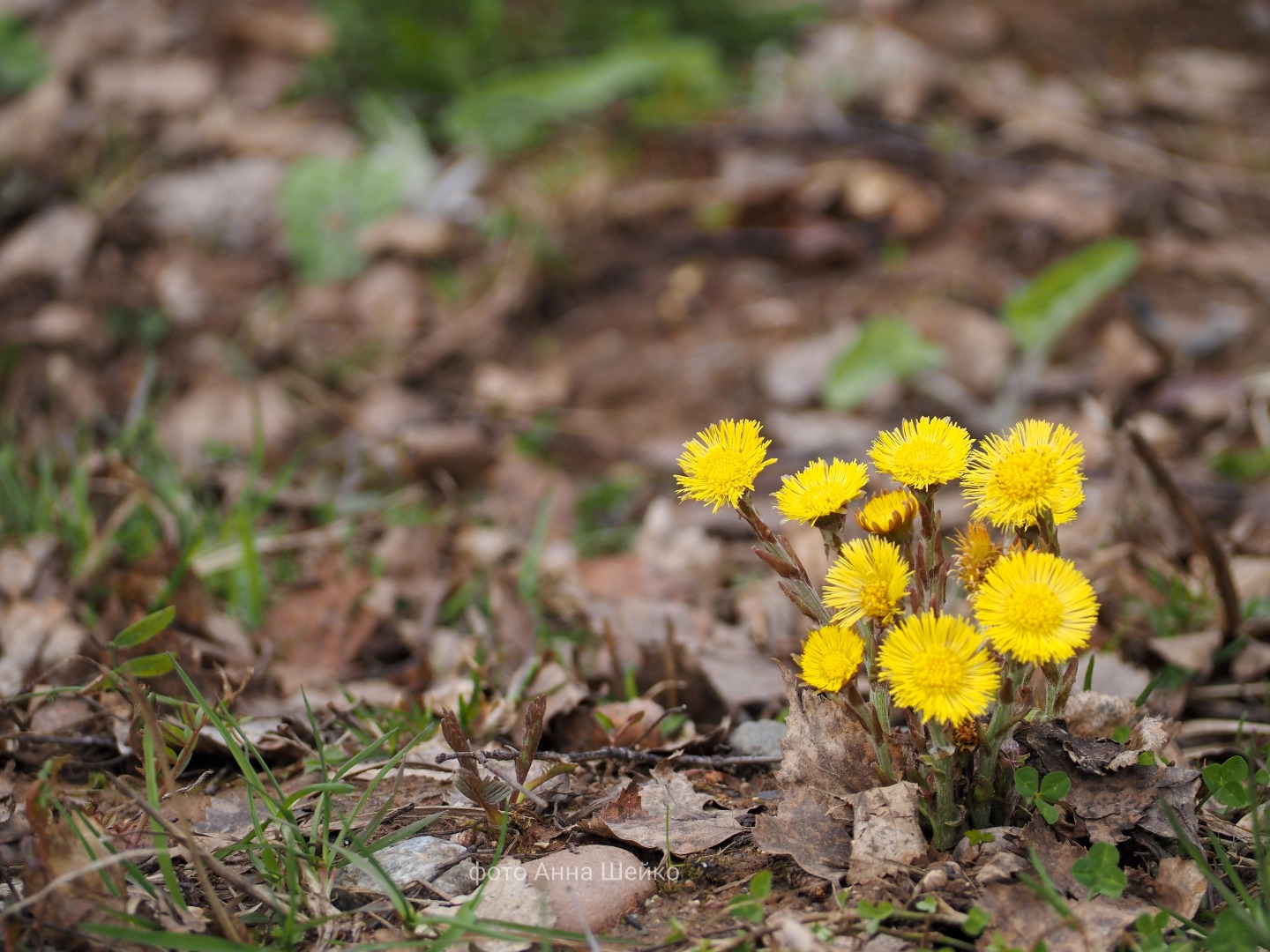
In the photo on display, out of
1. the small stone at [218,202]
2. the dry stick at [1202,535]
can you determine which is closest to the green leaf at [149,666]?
the dry stick at [1202,535]


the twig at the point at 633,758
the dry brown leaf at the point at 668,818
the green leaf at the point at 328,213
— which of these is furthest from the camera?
the green leaf at the point at 328,213

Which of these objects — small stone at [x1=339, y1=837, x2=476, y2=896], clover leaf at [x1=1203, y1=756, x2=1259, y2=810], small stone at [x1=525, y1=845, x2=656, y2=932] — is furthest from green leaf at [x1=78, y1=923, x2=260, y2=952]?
clover leaf at [x1=1203, y1=756, x2=1259, y2=810]

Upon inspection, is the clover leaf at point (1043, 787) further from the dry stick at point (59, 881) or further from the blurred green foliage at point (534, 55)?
the blurred green foliage at point (534, 55)

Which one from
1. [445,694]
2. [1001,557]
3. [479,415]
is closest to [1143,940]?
[1001,557]

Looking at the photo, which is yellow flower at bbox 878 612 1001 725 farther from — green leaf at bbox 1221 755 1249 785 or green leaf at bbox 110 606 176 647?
green leaf at bbox 110 606 176 647

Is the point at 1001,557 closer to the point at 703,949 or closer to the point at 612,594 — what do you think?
the point at 703,949

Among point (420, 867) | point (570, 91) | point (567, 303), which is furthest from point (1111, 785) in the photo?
point (570, 91)
